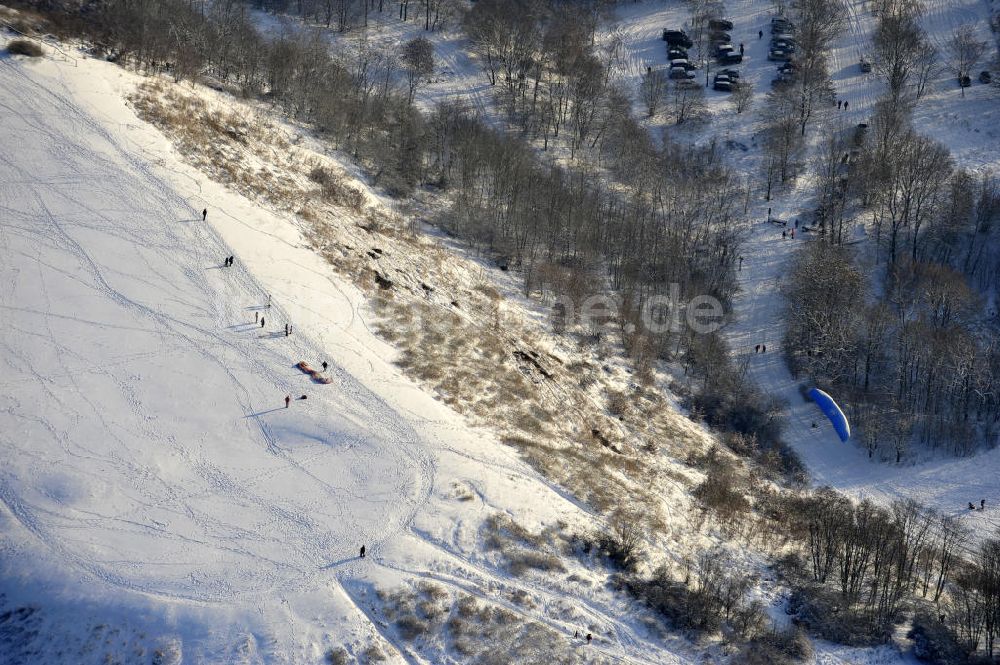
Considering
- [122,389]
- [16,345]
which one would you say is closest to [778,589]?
[122,389]

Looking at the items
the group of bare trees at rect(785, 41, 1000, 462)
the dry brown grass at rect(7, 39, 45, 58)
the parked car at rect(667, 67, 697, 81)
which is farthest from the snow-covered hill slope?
the parked car at rect(667, 67, 697, 81)

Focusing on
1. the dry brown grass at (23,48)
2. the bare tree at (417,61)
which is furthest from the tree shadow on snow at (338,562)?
the bare tree at (417,61)

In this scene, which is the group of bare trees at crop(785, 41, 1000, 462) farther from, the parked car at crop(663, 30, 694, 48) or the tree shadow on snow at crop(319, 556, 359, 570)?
the tree shadow on snow at crop(319, 556, 359, 570)

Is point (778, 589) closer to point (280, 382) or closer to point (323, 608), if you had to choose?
point (323, 608)

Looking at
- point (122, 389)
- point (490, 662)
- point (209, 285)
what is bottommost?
point (490, 662)

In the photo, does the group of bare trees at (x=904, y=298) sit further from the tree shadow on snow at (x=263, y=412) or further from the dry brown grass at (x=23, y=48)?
the dry brown grass at (x=23, y=48)

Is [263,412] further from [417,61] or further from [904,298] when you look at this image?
[417,61]
